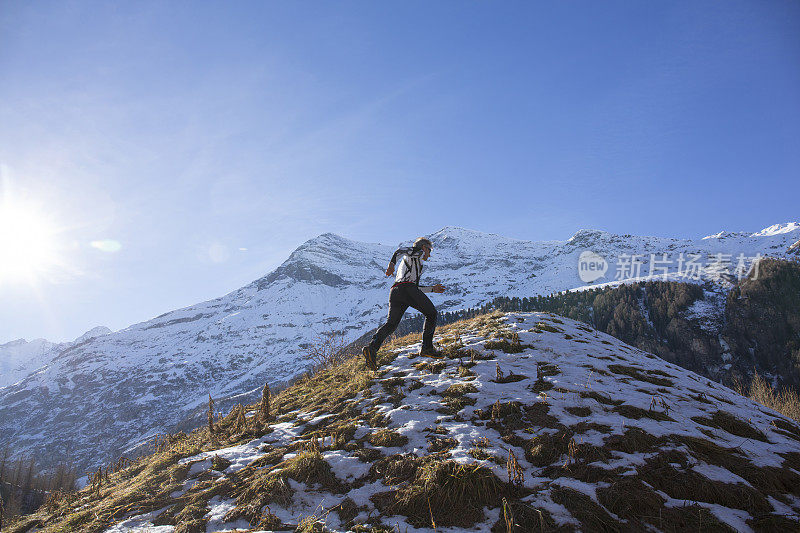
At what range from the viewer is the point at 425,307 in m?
9.12

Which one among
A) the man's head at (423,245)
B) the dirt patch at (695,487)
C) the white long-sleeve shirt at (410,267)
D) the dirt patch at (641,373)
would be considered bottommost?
the dirt patch at (695,487)

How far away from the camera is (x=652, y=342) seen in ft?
451

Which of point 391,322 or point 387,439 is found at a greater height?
point 391,322

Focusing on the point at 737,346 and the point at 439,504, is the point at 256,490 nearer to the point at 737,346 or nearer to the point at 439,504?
the point at 439,504

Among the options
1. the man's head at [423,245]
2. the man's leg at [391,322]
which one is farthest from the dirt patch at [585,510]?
the man's head at [423,245]

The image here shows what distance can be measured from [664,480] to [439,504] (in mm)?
2592

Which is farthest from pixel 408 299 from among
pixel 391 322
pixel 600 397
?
pixel 600 397

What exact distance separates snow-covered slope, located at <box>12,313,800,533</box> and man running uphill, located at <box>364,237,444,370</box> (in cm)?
110

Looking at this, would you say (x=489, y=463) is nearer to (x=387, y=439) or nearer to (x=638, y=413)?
(x=387, y=439)

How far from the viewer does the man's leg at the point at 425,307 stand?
9.03m

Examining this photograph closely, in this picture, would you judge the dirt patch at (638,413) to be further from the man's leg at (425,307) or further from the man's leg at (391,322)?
the man's leg at (391,322)

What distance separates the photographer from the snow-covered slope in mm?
4070

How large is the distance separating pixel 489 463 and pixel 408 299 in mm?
4785

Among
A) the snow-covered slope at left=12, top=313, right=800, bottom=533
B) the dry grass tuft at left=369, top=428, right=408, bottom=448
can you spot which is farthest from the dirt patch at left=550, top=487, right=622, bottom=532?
the dry grass tuft at left=369, top=428, right=408, bottom=448
